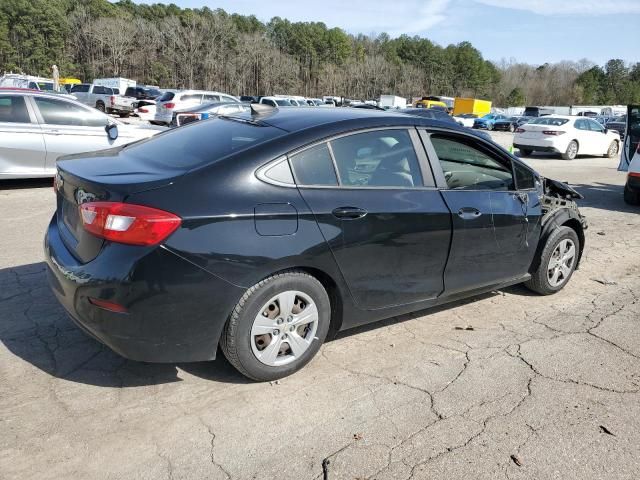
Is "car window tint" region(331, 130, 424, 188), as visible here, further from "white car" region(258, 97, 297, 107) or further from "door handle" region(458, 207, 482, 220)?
"white car" region(258, 97, 297, 107)

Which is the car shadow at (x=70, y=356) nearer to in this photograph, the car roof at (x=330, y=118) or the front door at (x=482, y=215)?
the car roof at (x=330, y=118)

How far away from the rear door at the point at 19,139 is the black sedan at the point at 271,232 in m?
5.78

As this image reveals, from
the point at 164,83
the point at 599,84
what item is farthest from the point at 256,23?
the point at 599,84

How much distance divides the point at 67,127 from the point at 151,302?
24.2ft

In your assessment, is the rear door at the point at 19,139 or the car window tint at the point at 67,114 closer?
the rear door at the point at 19,139

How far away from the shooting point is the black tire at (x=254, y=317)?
2.98 meters

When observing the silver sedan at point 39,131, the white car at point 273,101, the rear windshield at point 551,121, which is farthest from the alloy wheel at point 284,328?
the white car at point 273,101

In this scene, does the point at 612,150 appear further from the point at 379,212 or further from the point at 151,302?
the point at 151,302

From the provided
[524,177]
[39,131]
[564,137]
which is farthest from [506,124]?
[524,177]

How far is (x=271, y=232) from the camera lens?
2.99 meters

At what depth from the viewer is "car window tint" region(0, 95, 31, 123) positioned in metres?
8.50

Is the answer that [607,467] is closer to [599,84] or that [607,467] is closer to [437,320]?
[437,320]

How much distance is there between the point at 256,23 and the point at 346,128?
113m

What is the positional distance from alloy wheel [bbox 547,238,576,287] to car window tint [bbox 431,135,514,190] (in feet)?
3.00
